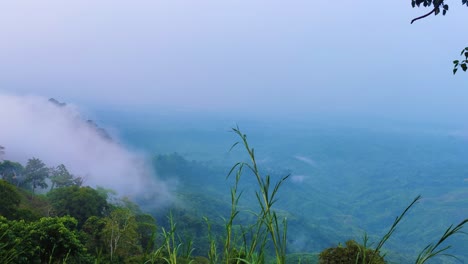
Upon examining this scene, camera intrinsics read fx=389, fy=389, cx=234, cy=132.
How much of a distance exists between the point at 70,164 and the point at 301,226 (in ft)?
291

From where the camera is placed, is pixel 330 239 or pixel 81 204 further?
pixel 330 239

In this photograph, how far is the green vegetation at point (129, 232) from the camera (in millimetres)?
1717

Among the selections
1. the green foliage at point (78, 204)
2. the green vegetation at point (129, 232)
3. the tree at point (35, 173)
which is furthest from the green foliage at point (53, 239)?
the tree at point (35, 173)

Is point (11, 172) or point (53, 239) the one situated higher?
point (53, 239)

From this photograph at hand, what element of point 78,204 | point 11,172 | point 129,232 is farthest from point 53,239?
point 11,172

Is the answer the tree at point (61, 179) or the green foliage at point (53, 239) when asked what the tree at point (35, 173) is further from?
the green foliage at point (53, 239)

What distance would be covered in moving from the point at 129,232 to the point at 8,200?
28.1 ft

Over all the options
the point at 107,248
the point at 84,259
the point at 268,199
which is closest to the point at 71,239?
the point at 84,259

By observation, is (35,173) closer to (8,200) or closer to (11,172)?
(11,172)

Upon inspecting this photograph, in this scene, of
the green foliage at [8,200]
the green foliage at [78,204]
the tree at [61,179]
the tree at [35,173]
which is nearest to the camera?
the green foliage at [8,200]

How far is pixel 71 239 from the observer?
18578mm

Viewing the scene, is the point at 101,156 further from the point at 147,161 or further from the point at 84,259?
the point at 84,259

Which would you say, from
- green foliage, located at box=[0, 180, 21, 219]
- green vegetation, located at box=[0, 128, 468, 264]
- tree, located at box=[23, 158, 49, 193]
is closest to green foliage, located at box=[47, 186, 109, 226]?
green vegetation, located at box=[0, 128, 468, 264]

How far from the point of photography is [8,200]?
27.1m
